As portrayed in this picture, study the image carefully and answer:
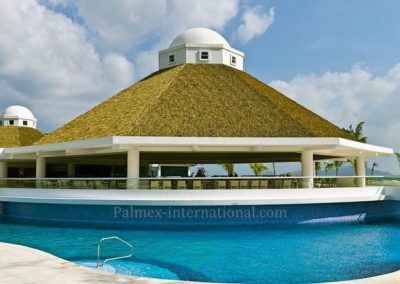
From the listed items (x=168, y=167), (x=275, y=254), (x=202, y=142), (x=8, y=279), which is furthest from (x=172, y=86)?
(x=168, y=167)

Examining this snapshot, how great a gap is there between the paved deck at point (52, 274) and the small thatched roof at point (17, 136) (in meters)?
21.8

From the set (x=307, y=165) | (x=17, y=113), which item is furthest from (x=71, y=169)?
(x=307, y=165)

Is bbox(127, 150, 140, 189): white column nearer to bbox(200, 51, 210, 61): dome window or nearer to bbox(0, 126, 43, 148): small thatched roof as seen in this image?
bbox(200, 51, 210, 61): dome window

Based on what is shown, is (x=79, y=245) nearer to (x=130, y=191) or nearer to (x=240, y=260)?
(x=130, y=191)

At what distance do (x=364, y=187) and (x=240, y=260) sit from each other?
10112mm

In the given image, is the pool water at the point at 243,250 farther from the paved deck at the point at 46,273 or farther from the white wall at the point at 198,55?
the white wall at the point at 198,55

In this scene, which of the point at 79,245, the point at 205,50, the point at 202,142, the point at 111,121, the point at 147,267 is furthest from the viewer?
the point at 205,50

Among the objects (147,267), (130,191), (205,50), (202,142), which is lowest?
(147,267)

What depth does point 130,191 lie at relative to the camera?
16.4 metres

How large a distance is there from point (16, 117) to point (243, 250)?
3089 centimetres

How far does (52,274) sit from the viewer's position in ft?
23.6

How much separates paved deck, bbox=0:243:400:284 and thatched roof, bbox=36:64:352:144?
31.6 ft

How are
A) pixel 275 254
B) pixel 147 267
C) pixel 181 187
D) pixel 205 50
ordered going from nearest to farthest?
pixel 147 267 → pixel 275 254 → pixel 181 187 → pixel 205 50

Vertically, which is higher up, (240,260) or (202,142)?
(202,142)
